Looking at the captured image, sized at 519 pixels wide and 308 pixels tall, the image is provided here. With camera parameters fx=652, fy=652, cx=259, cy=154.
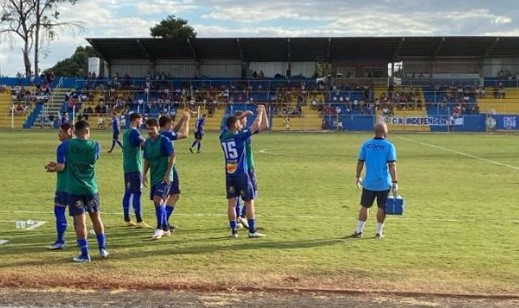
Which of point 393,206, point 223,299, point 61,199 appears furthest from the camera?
point 393,206

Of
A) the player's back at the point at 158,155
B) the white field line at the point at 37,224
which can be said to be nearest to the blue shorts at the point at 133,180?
the player's back at the point at 158,155

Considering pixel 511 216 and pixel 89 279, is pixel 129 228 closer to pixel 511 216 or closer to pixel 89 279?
pixel 89 279

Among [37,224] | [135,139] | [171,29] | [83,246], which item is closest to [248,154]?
[135,139]

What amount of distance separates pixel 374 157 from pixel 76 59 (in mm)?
105843

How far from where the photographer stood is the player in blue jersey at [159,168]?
9.70m

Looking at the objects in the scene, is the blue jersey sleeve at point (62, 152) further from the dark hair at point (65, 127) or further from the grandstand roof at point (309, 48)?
the grandstand roof at point (309, 48)

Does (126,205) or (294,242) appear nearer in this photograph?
(294,242)

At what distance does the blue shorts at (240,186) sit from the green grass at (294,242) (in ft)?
2.24

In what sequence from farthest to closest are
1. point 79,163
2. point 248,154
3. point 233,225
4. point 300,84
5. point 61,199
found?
1. point 300,84
2. point 248,154
3. point 233,225
4. point 61,199
5. point 79,163

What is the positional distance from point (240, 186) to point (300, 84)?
51.8 meters

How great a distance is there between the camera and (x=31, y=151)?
2806cm

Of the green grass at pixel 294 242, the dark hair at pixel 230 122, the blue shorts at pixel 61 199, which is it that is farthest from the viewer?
the dark hair at pixel 230 122

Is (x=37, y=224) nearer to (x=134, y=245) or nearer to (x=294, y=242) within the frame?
(x=134, y=245)

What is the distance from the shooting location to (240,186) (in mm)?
9656
